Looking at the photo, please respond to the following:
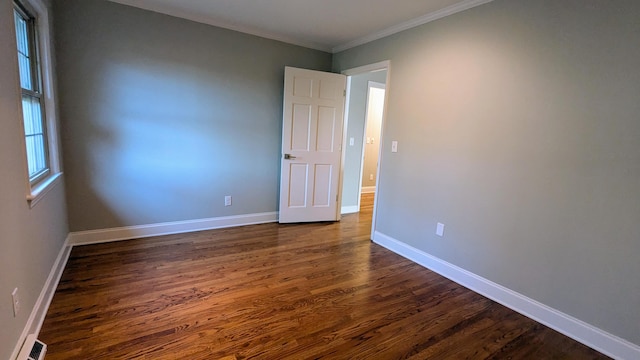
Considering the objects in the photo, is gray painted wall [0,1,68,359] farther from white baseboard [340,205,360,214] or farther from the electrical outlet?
white baseboard [340,205,360,214]

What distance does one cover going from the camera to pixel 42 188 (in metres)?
2.04

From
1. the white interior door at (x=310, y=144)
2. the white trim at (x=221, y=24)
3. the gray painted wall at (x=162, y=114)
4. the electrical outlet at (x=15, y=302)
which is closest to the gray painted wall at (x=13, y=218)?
the electrical outlet at (x=15, y=302)

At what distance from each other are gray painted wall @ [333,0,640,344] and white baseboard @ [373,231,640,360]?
A: 5 centimetres

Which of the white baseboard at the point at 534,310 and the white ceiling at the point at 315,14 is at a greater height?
the white ceiling at the point at 315,14

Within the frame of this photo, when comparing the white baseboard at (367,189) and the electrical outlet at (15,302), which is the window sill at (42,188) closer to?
the electrical outlet at (15,302)

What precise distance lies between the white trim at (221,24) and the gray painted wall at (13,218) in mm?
1602

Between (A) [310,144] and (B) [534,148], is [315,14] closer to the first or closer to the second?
(A) [310,144]

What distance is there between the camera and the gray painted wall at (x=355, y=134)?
184 inches

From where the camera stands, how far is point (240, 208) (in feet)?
12.9

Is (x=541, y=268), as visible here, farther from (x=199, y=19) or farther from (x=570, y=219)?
(x=199, y=19)

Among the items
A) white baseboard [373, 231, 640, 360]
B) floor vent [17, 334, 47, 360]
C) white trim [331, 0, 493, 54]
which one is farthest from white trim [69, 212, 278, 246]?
white trim [331, 0, 493, 54]

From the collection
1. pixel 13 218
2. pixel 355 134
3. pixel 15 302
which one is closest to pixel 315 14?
pixel 355 134

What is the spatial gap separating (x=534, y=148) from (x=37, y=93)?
376cm

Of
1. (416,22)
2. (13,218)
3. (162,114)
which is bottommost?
(13,218)
